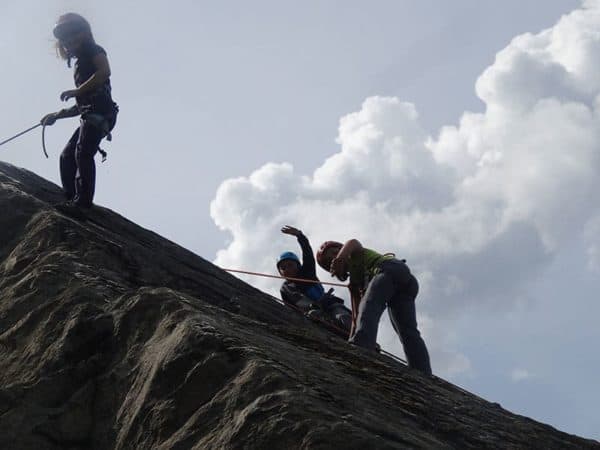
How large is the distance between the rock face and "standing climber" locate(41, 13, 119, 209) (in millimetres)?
1739

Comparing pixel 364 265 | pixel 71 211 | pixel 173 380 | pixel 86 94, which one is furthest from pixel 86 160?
pixel 173 380

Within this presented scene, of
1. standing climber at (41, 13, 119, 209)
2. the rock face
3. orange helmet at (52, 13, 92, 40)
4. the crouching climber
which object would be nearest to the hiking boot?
standing climber at (41, 13, 119, 209)

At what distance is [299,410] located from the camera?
400 cm

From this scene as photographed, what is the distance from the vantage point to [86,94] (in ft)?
27.8

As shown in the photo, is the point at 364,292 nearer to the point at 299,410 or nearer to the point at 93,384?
the point at 93,384

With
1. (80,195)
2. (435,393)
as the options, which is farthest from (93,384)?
(80,195)

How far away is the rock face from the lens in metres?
4.13

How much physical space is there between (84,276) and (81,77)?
134 inches

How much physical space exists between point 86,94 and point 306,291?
4183 millimetres

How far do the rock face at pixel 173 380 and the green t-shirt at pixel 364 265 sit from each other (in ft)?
6.01

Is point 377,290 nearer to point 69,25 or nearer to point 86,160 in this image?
point 86,160

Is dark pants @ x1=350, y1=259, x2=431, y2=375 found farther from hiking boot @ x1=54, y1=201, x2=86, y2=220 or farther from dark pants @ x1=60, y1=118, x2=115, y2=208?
dark pants @ x1=60, y1=118, x2=115, y2=208

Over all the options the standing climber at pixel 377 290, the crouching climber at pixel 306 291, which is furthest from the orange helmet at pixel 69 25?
the crouching climber at pixel 306 291

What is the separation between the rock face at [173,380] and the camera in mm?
4133
